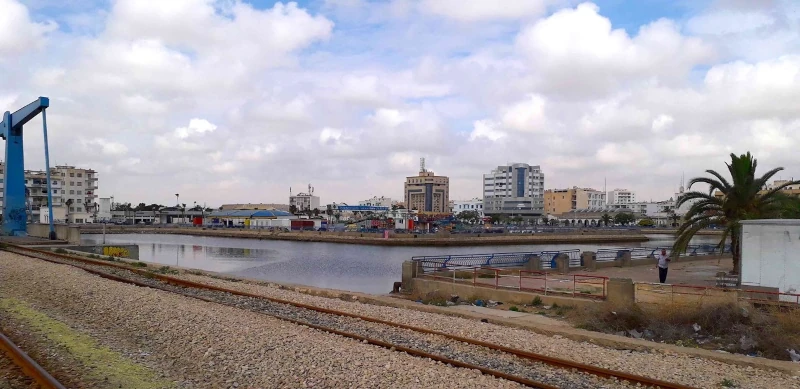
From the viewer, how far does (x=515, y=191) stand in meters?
188

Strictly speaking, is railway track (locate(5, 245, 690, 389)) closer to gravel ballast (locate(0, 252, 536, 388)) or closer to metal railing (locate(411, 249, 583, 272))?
gravel ballast (locate(0, 252, 536, 388))

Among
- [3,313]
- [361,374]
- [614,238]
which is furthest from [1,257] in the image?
[614,238]

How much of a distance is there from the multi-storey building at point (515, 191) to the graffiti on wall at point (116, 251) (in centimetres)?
14723

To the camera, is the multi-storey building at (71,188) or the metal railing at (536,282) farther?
the multi-storey building at (71,188)

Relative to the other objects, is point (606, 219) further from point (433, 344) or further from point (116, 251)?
point (433, 344)

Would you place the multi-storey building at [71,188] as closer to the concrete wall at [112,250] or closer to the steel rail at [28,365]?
the concrete wall at [112,250]

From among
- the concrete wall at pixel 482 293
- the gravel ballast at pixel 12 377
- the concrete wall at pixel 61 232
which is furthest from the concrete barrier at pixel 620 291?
the concrete wall at pixel 61 232

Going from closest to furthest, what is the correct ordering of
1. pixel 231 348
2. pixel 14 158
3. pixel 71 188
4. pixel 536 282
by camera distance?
pixel 231 348
pixel 536 282
pixel 14 158
pixel 71 188

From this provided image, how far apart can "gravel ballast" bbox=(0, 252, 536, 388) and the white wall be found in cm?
1199

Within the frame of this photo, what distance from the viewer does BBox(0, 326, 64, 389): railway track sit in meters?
7.31

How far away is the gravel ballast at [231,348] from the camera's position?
8320 millimetres

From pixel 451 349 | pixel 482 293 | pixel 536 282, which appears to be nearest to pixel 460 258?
pixel 536 282

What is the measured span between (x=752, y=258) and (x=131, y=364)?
16212 millimetres

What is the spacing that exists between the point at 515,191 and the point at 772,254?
17305 cm
